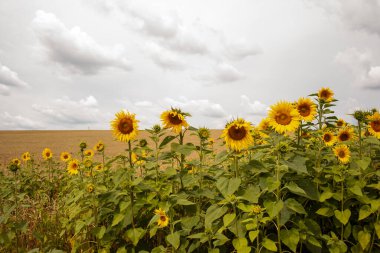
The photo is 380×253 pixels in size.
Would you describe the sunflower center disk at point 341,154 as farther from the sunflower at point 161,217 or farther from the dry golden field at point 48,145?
the dry golden field at point 48,145

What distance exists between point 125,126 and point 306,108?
283cm

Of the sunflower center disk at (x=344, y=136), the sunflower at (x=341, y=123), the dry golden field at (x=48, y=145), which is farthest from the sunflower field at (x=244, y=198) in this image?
the dry golden field at (x=48, y=145)

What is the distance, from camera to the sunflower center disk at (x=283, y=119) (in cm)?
410

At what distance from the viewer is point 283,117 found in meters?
4.14

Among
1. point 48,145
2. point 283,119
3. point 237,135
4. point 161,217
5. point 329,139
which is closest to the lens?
point 161,217

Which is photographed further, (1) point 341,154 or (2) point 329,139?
(2) point 329,139

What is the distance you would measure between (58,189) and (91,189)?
4424 mm

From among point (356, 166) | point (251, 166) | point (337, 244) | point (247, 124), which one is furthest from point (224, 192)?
point (356, 166)

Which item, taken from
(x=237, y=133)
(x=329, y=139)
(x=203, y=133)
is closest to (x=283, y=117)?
(x=237, y=133)

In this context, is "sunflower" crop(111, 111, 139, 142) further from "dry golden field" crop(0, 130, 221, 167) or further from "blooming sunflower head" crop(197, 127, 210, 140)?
"dry golden field" crop(0, 130, 221, 167)

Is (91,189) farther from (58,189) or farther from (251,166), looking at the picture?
(58,189)

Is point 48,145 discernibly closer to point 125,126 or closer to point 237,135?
point 125,126

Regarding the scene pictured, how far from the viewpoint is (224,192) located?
3.10m

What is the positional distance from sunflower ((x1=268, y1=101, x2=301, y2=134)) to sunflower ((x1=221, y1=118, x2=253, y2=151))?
0.52m
